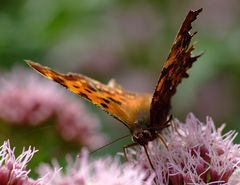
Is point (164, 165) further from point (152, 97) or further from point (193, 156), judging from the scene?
point (152, 97)

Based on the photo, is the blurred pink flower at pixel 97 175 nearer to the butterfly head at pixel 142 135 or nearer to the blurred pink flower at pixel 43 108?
the butterfly head at pixel 142 135

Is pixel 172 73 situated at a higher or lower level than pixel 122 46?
lower

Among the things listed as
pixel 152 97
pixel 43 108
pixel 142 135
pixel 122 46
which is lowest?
pixel 142 135

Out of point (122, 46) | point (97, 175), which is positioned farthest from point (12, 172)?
point (122, 46)

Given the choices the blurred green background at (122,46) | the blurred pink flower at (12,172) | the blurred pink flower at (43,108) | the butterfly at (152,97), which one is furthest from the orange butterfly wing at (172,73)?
the blurred green background at (122,46)

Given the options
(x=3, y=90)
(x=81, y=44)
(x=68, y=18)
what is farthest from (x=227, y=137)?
(x=81, y=44)

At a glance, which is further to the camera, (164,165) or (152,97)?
(152,97)

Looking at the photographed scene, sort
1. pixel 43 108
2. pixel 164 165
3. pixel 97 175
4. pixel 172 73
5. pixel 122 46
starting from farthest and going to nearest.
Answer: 1. pixel 122 46
2. pixel 43 108
3. pixel 172 73
4. pixel 164 165
5. pixel 97 175

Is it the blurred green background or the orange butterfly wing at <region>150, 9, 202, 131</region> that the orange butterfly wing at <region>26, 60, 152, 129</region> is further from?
the blurred green background

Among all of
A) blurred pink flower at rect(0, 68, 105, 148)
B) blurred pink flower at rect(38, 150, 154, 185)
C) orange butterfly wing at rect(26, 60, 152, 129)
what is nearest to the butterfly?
orange butterfly wing at rect(26, 60, 152, 129)
